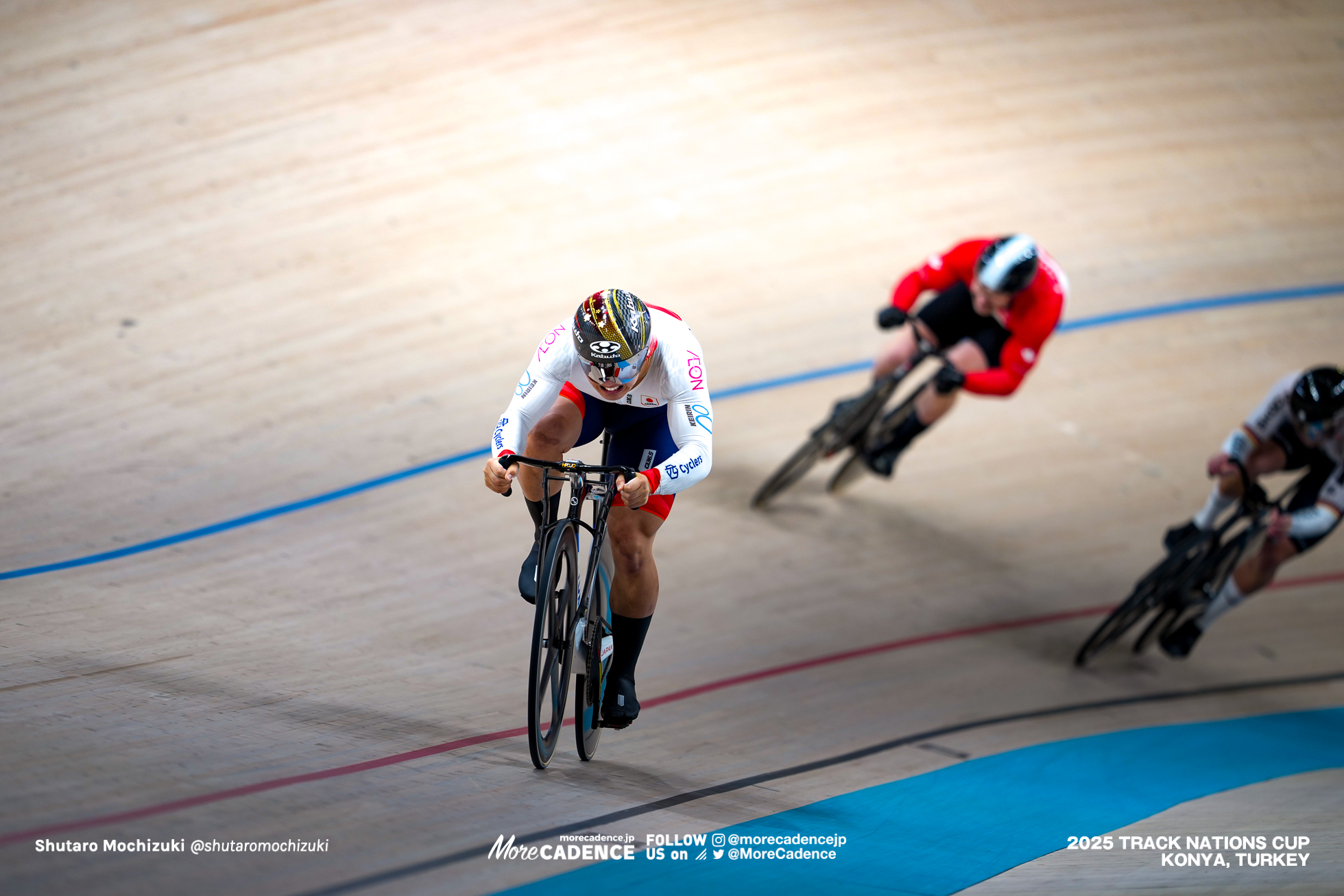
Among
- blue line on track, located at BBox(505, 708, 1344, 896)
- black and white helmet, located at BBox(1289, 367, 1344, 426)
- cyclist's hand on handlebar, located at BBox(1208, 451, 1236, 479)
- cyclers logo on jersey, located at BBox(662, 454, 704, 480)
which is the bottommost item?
blue line on track, located at BBox(505, 708, 1344, 896)

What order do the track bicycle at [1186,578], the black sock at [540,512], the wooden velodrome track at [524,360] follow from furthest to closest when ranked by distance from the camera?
1. the track bicycle at [1186,578]
2. the wooden velodrome track at [524,360]
3. the black sock at [540,512]

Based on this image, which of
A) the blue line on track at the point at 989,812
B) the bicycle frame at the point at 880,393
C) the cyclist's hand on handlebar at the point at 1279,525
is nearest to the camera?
the blue line on track at the point at 989,812

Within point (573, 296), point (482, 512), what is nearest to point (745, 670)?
point (482, 512)

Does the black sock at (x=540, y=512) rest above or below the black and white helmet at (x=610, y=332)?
below

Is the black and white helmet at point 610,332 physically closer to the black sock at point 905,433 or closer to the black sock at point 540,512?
the black sock at point 540,512

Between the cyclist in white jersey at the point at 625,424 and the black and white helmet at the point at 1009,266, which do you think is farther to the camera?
the black and white helmet at the point at 1009,266

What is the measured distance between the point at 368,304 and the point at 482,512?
55.1 inches

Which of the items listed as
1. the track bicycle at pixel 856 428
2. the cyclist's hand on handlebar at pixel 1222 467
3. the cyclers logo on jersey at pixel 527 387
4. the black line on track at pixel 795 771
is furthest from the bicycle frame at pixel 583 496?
the cyclist's hand on handlebar at pixel 1222 467

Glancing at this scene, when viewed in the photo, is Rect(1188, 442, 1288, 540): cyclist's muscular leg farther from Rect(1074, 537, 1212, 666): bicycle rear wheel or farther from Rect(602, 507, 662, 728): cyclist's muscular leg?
Rect(602, 507, 662, 728): cyclist's muscular leg

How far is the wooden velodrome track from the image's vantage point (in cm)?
277

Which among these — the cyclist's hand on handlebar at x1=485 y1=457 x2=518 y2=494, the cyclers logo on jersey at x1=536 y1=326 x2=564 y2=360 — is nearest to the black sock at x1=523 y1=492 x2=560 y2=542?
the cyclist's hand on handlebar at x1=485 y1=457 x2=518 y2=494

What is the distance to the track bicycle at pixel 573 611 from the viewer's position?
8.48 feet

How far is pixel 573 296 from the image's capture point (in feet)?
17.8

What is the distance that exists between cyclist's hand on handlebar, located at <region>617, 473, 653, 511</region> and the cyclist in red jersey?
1.95 m
